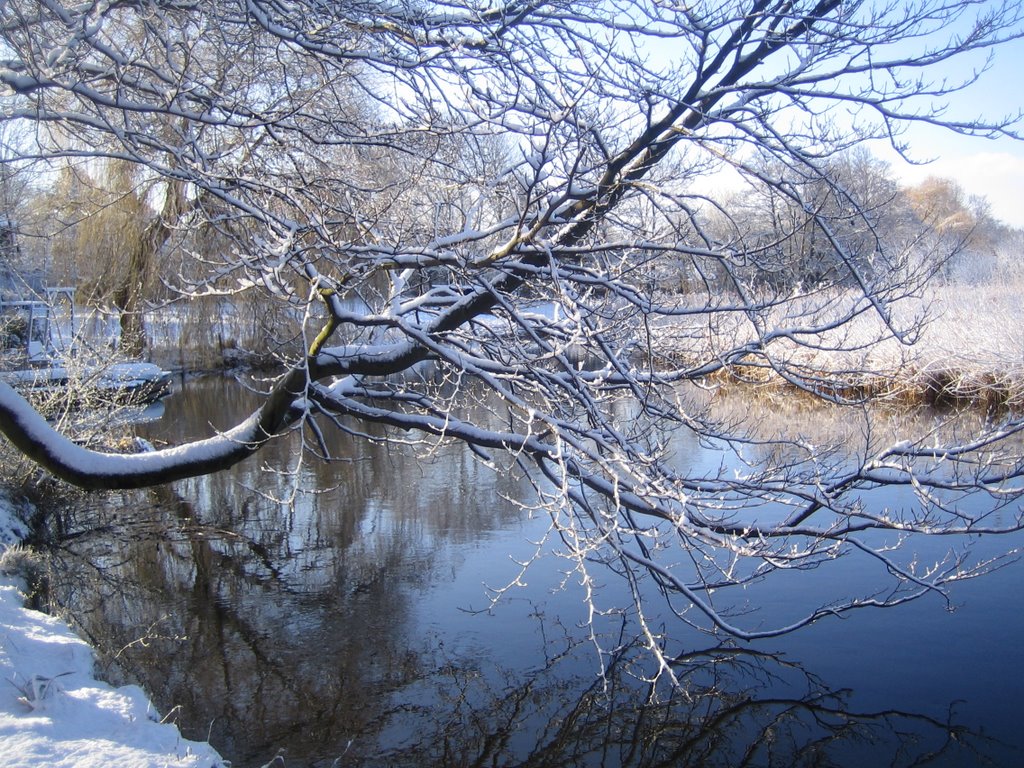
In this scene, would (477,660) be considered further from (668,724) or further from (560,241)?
(560,241)

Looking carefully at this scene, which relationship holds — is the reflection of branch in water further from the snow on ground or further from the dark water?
the snow on ground

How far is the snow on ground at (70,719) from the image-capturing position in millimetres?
3352

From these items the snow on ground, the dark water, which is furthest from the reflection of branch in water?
the snow on ground

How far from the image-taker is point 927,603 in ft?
23.4

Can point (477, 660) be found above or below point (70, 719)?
below

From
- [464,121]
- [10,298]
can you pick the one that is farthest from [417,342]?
[10,298]

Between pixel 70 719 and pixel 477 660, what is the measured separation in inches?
119

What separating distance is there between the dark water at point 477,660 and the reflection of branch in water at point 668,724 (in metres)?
0.01

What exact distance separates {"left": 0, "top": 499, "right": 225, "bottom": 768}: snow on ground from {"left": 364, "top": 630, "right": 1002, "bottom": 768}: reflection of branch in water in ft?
4.67

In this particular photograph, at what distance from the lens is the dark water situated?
5172 millimetres

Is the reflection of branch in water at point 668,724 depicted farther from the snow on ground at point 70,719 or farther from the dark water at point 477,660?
the snow on ground at point 70,719

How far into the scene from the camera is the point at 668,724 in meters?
5.41

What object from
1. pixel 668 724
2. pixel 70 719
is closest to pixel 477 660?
pixel 668 724

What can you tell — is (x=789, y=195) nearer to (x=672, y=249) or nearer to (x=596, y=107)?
(x=672, y=249)
